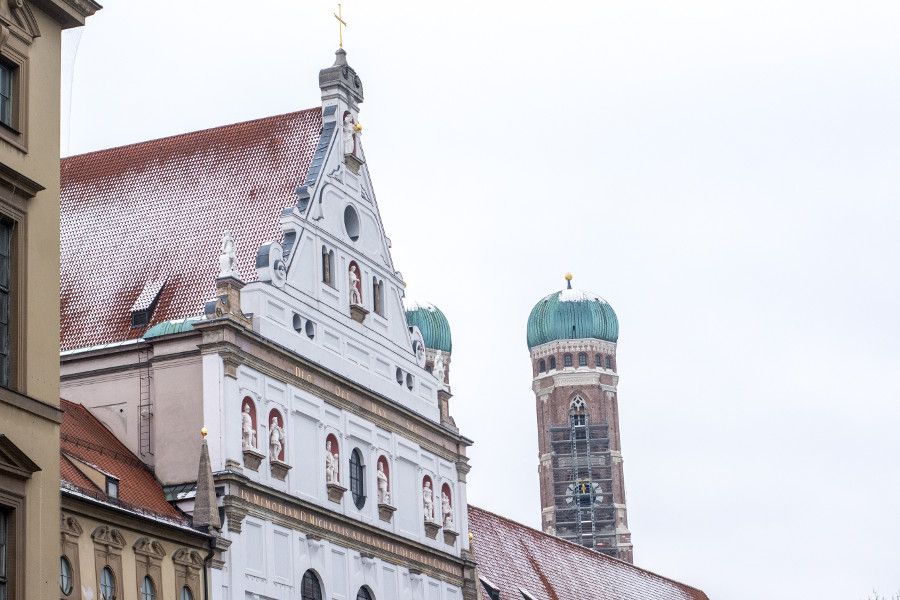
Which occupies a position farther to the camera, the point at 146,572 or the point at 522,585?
the point at 522,585

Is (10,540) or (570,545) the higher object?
(570,545)

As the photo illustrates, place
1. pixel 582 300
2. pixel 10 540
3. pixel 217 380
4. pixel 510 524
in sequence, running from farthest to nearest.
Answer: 1. pixel 582 300
2. pixel 510 524
3. pixel 217 380
4. pixel 10 540

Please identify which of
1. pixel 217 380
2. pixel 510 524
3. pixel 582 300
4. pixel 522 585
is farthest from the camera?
pixel 582 300

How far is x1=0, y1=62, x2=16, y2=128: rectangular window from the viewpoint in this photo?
29562mm

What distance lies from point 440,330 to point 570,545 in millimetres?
80749

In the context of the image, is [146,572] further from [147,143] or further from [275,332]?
[147,143]

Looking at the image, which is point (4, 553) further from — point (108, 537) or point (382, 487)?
point (382, 487)

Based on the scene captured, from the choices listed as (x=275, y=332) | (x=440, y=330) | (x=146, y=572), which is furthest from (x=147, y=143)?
(x=440, y=330)

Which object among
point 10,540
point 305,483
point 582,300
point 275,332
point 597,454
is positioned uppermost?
point 582,300

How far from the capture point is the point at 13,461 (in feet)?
90.2

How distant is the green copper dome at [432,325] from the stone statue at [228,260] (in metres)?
108

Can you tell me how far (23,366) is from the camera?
93.5 ft

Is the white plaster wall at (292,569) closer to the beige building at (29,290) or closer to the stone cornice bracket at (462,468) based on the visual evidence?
the stone cornice bracket at (462,468)

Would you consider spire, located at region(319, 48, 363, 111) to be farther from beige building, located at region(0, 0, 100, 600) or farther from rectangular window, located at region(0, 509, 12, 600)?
rectangular window, located at region(0, 509, 12, 600)
